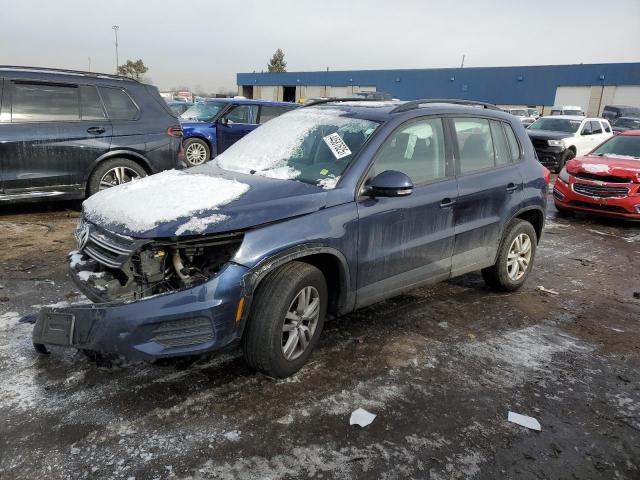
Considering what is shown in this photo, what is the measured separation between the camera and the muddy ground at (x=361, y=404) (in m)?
2.55

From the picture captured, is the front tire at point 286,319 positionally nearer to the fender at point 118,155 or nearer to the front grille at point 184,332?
the front grille at point 184,332

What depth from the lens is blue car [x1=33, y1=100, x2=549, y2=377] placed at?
2.82 m

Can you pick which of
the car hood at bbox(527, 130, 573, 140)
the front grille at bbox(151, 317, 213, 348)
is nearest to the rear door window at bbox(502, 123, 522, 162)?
the front grille at bbox(151, 317, 213, 348)

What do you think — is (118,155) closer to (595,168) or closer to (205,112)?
(205,112)

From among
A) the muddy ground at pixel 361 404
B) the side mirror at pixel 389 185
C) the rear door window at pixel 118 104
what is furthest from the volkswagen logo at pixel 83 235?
the rear door window at pixel 118 104

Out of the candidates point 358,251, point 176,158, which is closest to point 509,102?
point 176,158

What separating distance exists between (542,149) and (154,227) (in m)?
14.7

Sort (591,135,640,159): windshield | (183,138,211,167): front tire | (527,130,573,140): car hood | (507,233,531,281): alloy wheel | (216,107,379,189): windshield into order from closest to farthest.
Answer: (216,107,379,189): windshield → (507,233,531,281): alloy wheel → (591,135,640,159): windshield → (183,138,211,167): front tire → (527,130,573,140): car hood

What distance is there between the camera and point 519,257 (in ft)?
Answer: 16.9

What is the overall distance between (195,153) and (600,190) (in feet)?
27.6

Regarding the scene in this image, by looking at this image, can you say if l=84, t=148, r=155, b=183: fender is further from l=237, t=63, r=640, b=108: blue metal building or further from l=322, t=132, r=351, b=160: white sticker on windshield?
l=237, t=63, r=640, b=108: blue metal building

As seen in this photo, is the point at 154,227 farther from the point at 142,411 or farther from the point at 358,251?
the point at 358,251

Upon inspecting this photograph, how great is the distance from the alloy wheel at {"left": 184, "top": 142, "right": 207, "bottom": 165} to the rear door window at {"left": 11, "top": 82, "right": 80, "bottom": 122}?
16.3ft

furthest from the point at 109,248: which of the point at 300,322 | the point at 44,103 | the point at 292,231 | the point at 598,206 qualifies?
the point at 598,206
